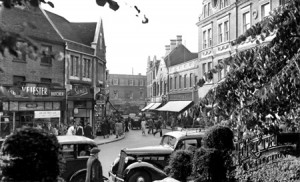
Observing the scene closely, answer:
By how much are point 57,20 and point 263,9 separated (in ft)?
59.0

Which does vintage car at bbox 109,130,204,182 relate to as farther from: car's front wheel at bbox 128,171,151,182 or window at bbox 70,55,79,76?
window at bbox 70,55,79,76

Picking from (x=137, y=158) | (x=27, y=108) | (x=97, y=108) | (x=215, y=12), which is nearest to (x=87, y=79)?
(x=97, y=108)

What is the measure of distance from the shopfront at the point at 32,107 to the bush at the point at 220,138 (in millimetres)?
16130

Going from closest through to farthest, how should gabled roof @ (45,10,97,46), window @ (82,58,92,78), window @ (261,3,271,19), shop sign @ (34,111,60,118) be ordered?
shop sign @ (34,111,60,118) → window @ (261,3,271,19) → gabled roof @ (45,10,97,46) → window @ (82,58,92,78)

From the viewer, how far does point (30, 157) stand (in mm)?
4078

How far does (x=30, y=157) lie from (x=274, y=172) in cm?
550

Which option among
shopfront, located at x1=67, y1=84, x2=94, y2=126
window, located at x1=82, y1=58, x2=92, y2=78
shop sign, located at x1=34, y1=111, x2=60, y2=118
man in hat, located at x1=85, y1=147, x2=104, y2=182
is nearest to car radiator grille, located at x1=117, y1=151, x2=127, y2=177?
man in hat, located at x1=85, y1=147, x2=104, y2=182

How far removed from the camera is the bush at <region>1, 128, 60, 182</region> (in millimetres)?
4039

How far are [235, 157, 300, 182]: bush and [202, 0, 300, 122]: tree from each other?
162 centimetres

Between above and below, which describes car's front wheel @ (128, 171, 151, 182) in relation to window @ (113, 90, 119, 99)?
below

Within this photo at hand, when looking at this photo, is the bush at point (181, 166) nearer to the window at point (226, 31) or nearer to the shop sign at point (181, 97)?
the window at point (226, 31)

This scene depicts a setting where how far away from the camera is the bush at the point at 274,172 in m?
7.21

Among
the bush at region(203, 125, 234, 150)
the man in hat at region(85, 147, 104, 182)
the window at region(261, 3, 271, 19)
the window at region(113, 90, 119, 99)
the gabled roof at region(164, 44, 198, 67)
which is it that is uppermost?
the gabled roof at region(164, 44, 198, 67)

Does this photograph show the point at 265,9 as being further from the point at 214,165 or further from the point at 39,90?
the point at 214,165
